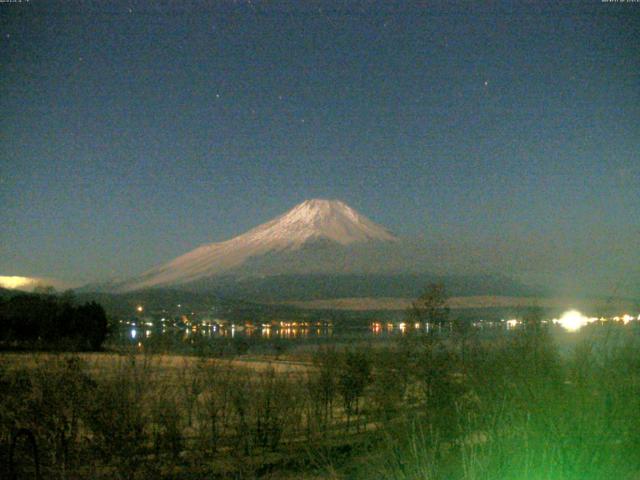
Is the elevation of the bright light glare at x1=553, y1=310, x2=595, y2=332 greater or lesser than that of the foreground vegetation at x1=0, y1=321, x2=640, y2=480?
greater

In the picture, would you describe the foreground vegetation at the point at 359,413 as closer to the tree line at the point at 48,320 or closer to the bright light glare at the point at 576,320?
the bright light glare at the point at 576,320

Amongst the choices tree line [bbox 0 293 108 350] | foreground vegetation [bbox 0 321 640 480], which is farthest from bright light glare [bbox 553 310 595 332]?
tree line [bbox 0 293 108 350]

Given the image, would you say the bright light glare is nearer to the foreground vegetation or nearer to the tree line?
the foreground vegetation

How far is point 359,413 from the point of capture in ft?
58.3

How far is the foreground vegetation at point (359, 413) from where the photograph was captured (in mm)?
6320

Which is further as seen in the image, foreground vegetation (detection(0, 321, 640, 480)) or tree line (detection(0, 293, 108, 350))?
tree line (detection(0, 293, 108, 350))

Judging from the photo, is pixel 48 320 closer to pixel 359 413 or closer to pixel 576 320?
pixel 359 413

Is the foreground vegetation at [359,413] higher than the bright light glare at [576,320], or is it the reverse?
the bright light glare at [576,320]

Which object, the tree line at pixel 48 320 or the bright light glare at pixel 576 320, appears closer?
the bright light glare at pixel 576 320

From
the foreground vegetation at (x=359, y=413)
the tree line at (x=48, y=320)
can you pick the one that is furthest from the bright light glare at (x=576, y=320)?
the tree line at (x=48, y=320)

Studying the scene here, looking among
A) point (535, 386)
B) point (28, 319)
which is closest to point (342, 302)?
point (28, 319)

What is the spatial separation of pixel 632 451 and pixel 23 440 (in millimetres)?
7942

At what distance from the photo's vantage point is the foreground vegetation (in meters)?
6.32

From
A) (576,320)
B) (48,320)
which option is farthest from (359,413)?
(48,320)
